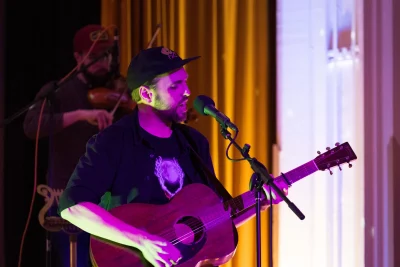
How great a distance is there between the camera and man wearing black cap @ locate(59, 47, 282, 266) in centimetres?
250

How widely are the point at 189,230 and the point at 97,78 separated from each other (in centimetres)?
170

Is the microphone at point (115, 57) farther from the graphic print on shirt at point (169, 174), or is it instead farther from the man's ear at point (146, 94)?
the graphic print on shirt at point (169, 174)

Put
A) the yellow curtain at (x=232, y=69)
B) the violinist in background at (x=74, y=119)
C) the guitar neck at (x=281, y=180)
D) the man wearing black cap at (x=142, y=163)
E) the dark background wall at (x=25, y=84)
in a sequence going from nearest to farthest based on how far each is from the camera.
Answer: the man wearing black cap at (x=142, y=163), the guitar neck at (x=281, y=180), the violinist in background at (x=74, y=119), the yellow curtain at (x=232, y=69), the dark background wall at (x=25, y=84)

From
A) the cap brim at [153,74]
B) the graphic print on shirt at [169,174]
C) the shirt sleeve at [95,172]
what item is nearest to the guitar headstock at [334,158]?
the graphic print on shirt at [169,174]

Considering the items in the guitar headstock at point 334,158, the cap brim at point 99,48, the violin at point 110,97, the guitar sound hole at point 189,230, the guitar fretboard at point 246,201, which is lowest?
the guitar sound hole at point 189,230

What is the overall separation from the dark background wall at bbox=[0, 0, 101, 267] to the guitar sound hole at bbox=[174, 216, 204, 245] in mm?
2312

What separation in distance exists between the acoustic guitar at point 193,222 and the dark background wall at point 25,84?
2.30 metres

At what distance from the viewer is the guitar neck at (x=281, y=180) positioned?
2734 millimetres

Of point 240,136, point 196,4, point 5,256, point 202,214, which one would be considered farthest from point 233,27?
point 5,256

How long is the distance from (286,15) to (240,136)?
0.84 metres

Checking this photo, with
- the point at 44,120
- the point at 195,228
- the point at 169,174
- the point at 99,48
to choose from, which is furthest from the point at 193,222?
the point at 99,48

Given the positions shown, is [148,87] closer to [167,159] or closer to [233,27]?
[167,159]

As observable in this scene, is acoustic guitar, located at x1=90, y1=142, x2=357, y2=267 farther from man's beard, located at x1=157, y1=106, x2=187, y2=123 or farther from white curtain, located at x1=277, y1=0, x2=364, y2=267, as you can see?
white curtain, located at x1=277, y1=0, x2=364, y2=267

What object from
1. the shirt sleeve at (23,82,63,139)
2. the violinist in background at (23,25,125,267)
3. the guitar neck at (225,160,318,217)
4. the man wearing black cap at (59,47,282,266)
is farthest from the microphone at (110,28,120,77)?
the guitar neck at (225,160,318,217)
